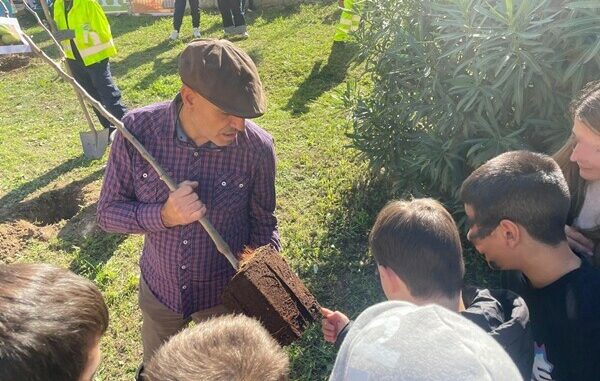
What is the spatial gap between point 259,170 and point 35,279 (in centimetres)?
108

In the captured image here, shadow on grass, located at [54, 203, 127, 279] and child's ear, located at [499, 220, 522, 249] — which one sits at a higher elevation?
child's ear, located at [499, 220, 522, 249]

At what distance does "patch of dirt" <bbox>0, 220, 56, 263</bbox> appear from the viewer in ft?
14.5

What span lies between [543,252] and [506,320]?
0.30 meters

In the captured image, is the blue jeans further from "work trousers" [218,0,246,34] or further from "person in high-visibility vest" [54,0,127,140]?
"work trousers" [218,0,246,34]

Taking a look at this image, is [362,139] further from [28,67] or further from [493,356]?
[28,67]

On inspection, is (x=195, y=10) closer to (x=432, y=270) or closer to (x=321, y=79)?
(x=321, y=79)

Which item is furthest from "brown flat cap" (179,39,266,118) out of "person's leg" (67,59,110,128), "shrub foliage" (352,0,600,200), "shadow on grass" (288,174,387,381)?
"person's leg" (67,59,110,128)

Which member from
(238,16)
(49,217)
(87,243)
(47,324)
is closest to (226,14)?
(238,16)

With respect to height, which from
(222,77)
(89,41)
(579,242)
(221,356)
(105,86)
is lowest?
(579,242)

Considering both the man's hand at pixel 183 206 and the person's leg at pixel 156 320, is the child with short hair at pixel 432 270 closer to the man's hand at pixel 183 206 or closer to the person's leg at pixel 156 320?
the man's hand at pixel 183 206

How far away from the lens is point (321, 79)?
7.33 metres

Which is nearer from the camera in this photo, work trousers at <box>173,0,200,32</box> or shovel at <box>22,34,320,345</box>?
shovel at <box>22,34,320,345</box>

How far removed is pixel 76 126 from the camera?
6.91m

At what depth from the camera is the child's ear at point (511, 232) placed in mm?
1912
